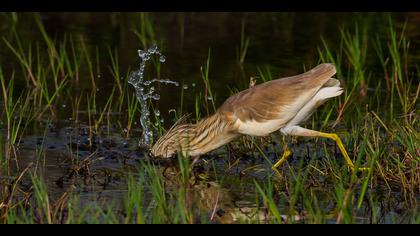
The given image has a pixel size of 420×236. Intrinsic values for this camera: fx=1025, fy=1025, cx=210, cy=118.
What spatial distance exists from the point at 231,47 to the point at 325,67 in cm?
440

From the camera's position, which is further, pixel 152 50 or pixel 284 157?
pixel 152 50

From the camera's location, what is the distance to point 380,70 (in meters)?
9.70

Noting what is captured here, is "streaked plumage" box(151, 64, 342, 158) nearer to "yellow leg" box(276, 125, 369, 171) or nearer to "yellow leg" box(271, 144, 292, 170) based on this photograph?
"yellow leg" box(276, 125, 369, 171)

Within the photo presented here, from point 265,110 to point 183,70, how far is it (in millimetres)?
3213

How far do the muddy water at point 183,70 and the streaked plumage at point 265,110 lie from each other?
0.78 ft

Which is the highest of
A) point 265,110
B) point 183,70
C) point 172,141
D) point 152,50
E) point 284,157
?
point 152,50

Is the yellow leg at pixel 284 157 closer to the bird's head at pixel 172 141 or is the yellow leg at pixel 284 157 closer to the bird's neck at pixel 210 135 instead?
the bird's neck at pixel 210 135

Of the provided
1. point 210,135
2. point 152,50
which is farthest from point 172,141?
point 152,50

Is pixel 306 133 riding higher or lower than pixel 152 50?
lower

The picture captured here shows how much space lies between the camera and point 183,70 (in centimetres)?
952

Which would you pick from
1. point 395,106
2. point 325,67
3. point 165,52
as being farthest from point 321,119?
point 165,52

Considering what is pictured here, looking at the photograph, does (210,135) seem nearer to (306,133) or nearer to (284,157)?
(284,157)

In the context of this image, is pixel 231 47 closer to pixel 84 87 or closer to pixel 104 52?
pixel 104 52

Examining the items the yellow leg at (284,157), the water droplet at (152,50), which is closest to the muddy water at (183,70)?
the yellow leg at (284,157)
